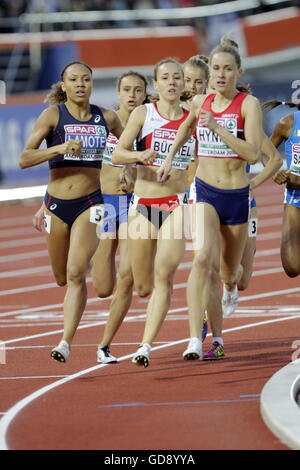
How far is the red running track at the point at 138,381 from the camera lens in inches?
309

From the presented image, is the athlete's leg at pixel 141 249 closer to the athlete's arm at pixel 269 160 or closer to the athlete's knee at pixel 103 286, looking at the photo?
the athlete's arm at pixel 269 160

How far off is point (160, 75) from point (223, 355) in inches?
95.0

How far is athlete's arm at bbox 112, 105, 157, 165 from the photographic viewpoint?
10023mm

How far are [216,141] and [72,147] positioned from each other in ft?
3.74

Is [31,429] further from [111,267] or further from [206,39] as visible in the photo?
[206,39]

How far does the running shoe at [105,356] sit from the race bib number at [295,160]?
2.63 m

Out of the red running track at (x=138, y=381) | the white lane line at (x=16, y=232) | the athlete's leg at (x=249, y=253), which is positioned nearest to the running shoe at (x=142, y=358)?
the red running track at (x=138, y=381)

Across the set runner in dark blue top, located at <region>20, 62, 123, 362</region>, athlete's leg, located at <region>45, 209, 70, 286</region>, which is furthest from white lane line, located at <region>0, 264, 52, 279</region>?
runner in dark blue top, located at <region>20, 62, 123, 362</region>

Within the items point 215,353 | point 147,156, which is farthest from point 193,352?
point 147,156

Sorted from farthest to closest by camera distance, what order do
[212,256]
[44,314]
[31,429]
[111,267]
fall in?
[44,314]
[111,267]
[212,256]
[31,429]

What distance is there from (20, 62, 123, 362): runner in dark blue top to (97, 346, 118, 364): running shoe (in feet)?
1.83

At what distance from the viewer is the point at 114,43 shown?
32.3 meters

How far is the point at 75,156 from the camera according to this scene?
1070cm

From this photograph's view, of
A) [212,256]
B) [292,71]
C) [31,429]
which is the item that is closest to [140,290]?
[212,256]
